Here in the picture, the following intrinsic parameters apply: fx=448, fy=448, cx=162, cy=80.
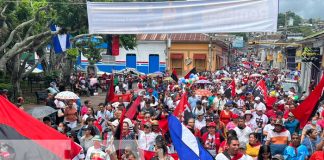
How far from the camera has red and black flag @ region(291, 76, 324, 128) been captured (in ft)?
30.5

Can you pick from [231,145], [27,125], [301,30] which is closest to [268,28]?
[231,145]

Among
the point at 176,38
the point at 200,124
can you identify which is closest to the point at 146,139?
the point at 200,124

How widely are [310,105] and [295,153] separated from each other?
1.74 meters

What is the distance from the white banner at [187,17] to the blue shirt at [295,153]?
276cm

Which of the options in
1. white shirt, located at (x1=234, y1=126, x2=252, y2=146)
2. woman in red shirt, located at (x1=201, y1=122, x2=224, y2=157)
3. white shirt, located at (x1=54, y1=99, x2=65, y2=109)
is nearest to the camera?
woman in red shirt, located at (x1=201, y1=122, x2=224, y2=157)

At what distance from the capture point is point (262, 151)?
293 inches

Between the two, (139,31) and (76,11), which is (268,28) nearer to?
(139,31)

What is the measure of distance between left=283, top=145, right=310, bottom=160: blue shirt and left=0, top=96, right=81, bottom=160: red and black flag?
4151mm

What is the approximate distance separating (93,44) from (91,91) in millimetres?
4044

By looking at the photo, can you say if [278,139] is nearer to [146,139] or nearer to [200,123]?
[200,123]

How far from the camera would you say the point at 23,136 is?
20.4ft

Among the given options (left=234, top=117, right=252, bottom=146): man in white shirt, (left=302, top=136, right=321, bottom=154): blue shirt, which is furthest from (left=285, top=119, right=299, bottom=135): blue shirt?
(left=302, top=136, right=321, bottom=154): blue shirt

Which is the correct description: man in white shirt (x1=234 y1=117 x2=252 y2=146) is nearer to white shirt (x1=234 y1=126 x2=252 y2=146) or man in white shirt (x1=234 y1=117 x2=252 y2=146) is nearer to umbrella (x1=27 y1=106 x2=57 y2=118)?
white shirt (x1=234 y1=126 x2=252 y2=146)

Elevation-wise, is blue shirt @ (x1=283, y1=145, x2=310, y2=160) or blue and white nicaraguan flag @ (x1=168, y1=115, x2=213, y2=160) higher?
blue and white nicaraguan flag @ (x1=168, y1=115, x2=213, y2=160)
